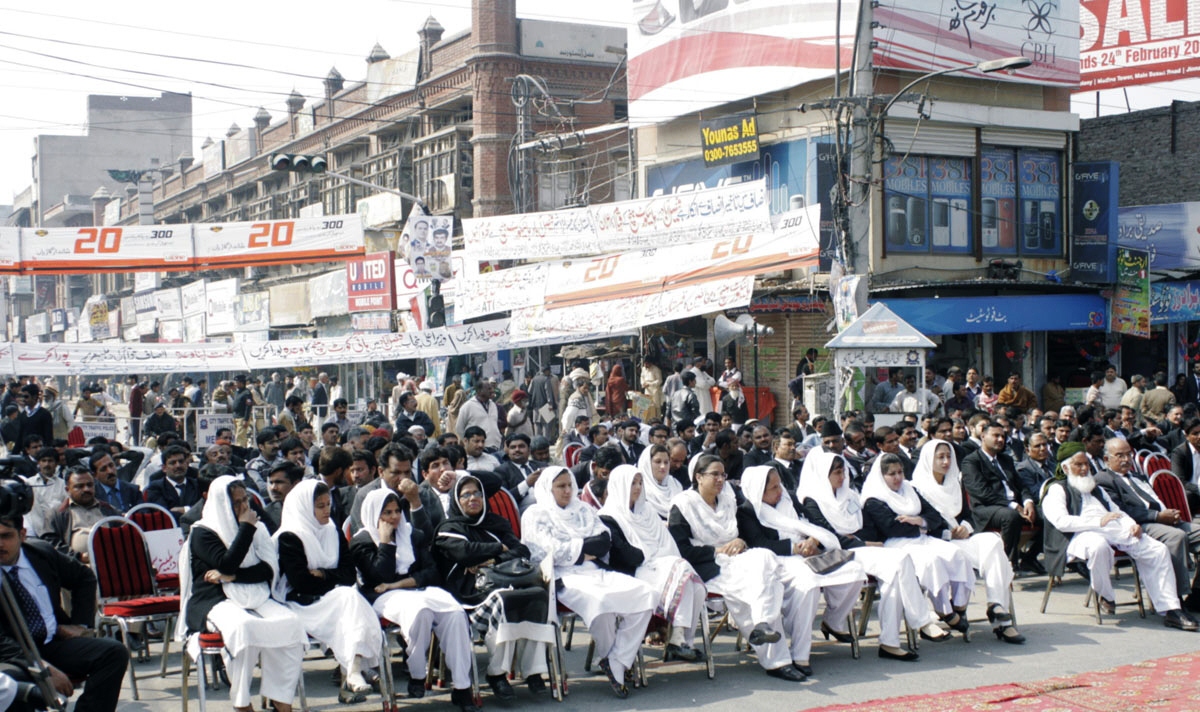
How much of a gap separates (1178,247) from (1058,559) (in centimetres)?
1701

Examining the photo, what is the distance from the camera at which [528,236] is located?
21.7 meters

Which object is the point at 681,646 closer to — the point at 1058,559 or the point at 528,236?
the point at 1058,559

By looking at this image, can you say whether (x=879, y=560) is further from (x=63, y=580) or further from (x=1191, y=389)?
(x=1191, y=389)

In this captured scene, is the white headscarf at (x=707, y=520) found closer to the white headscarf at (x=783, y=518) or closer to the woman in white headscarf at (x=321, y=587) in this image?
the white headscarf at (x=783, y=518)

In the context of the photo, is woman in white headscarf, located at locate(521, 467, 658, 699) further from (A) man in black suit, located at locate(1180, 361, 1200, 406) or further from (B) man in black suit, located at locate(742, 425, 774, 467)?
(A) man in black suit, located at locate(1180, 361, 1200, 406)

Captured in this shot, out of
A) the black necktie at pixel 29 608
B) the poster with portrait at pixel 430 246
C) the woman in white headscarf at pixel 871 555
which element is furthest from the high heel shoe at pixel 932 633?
the poster with portrait at pixel 430 246

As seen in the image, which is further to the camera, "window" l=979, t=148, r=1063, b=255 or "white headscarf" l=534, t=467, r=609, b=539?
"window" l=979, t=148, r=1063, b=255

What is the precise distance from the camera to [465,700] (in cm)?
706

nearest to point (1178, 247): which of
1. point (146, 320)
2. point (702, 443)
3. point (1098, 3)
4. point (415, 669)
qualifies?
point (1098, 3)

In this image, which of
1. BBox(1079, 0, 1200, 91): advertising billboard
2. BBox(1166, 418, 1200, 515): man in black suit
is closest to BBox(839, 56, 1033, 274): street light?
BBox(1166, 418, 1200, 515): man in black suit

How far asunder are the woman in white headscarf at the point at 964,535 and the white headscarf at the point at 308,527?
14.5 feet

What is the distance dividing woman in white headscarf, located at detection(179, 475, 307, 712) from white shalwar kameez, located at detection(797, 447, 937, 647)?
3.81m

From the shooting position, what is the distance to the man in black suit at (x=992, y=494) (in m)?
10.1

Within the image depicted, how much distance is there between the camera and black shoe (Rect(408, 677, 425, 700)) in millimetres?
7188
